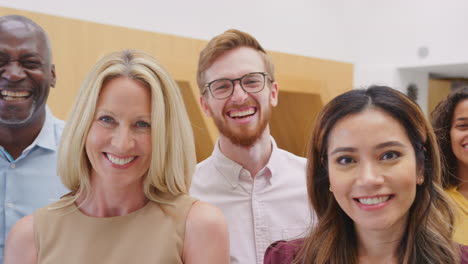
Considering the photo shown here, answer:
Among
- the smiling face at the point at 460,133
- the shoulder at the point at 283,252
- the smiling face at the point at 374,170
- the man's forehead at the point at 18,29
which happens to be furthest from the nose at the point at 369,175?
the man's forehead at the point at 18,29

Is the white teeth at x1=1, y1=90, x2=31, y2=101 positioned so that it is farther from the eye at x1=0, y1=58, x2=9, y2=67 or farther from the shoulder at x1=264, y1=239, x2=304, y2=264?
the shoulder at x1=264, y1=239, x2=304, y2=264

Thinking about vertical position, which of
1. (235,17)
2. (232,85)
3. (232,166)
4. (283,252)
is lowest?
(283,252)

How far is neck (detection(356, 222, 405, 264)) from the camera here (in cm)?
163

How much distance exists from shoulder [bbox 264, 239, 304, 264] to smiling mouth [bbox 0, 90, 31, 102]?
1.14 metres

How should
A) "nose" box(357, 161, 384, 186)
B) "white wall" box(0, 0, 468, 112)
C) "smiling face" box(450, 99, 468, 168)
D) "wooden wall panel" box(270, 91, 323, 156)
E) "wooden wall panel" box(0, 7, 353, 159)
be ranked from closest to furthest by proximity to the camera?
"nose" box(357, 161, 384, 186) < "smiling face" box(450, 99, 468, 168) < "wooden wall panel" box(0, 7, 353, 159) < "white wall" box(0, 0, 468, 112) < "wooden wall panel" box(270, 91, 323, 156)

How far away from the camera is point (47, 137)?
85.7 inches

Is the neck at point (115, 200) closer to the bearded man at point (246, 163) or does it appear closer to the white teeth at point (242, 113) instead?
the bearded man at point (246, 163)

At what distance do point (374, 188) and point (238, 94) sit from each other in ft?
2.94

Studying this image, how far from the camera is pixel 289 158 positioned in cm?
242

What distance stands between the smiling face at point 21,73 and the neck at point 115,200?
0.57 meters

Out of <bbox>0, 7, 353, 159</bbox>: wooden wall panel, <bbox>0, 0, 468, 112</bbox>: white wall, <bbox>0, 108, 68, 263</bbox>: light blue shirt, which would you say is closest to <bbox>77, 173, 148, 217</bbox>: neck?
<bbox>0, 108, 68, 263</bbox>: light blue shirt

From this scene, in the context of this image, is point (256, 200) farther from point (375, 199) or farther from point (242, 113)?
point (375, 199)

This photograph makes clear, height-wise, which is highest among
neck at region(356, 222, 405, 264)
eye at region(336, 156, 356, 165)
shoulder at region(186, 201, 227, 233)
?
eye at region(336, 156, 356, 165)

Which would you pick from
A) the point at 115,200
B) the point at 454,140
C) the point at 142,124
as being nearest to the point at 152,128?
the point at 142,124
